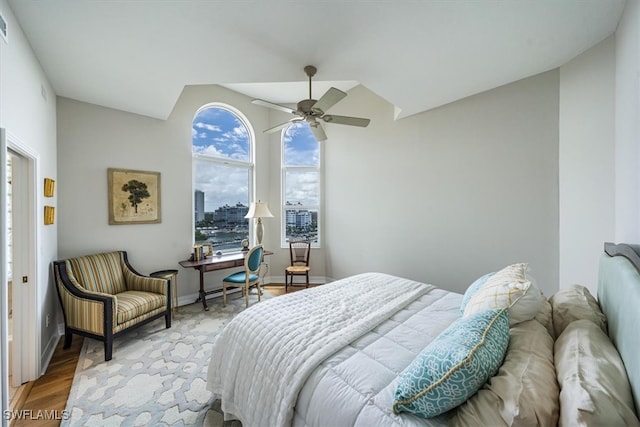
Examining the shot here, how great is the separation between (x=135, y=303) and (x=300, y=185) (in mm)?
3146

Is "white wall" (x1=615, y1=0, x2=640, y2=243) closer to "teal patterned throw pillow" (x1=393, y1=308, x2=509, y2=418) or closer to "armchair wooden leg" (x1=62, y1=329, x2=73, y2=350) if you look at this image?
"teal patterned throw pillow" (x1=393, y1=308, x2=509, y2=418)

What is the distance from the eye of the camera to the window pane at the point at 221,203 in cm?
421

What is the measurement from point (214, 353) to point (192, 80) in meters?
2.61

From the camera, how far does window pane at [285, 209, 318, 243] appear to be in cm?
500

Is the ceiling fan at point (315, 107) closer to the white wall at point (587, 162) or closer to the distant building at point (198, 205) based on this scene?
the white wall at point (587, 162)

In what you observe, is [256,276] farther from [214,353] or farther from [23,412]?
[23,412]

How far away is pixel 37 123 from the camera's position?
2273mm

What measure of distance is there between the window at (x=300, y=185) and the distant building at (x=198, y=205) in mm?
1441

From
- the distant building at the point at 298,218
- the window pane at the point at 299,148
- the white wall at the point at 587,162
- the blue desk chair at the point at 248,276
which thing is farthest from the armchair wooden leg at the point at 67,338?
the white wall at the point at 587,162

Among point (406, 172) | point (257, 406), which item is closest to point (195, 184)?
point (406, 172)

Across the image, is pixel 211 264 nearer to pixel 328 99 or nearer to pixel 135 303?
pixel 135 303

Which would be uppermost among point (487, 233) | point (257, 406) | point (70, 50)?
point (70, 50)

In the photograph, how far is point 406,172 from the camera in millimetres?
3773

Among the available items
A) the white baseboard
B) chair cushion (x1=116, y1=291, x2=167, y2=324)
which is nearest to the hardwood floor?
the white baseboard
